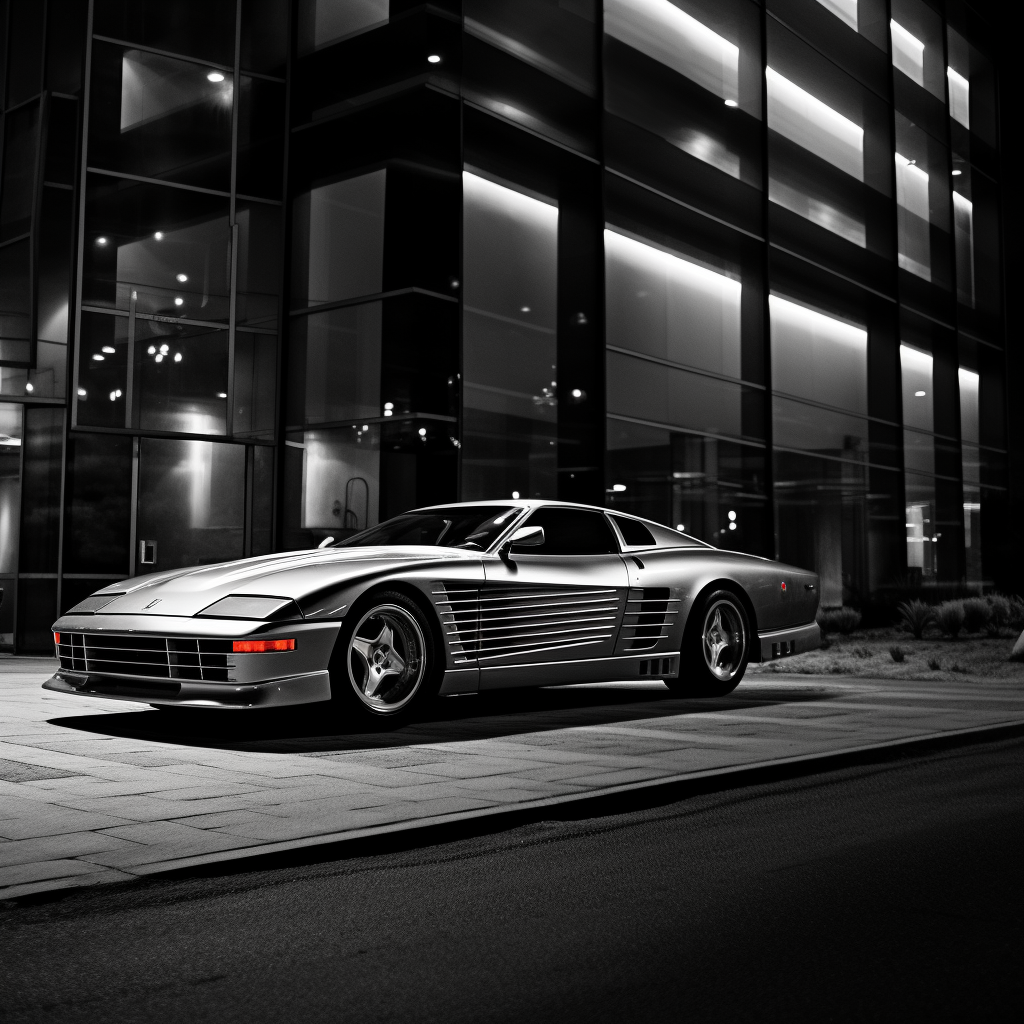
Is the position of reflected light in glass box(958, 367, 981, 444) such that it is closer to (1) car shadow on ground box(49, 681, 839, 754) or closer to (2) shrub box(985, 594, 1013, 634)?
(2) shrub box(985, 594, 1013, 634)

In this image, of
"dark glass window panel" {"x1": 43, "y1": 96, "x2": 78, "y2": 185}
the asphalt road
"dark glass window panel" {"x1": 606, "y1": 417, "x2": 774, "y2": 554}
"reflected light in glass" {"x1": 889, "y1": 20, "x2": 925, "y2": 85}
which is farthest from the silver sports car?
"reflected light in glass" {"x1": 889, "y1": 20, "x2": 925, "y2": 85}

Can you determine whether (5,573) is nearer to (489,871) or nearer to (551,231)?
(551,231)

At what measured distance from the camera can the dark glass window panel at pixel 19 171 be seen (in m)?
14.6

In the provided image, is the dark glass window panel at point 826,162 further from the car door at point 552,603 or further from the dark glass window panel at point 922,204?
the car door at point 552,603

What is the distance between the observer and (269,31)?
1564 centimetres

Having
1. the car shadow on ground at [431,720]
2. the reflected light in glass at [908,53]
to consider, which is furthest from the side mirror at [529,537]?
the reflected light in glass at [908,53]

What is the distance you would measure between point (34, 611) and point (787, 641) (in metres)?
8.73

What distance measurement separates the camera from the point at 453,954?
9.84 feet

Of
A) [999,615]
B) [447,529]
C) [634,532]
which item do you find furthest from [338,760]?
[999,615]

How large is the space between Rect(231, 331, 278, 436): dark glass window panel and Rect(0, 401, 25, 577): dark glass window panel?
8.26 feet

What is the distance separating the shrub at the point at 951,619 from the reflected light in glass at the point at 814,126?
9.22 m

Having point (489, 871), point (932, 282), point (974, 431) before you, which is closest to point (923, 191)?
point (932, 282)

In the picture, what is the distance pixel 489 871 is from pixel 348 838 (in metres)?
0.51

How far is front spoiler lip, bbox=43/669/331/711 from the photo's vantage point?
5.90 metres
